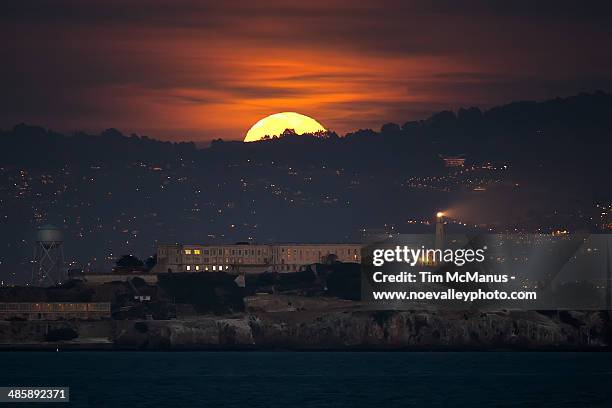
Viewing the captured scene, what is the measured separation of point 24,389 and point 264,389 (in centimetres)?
2337

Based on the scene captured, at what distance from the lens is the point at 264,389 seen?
6117 inches

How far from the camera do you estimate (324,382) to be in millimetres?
162750

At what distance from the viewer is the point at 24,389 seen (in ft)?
461

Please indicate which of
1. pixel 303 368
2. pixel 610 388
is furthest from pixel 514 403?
pixel 303 368

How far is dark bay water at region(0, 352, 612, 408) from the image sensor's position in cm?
14350

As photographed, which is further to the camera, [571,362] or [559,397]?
[571,362]

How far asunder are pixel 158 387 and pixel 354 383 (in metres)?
17.1

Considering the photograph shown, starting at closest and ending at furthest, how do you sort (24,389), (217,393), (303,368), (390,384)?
1. (24,389)
2. (217,393)
3. (390,384)
4. (303,368)

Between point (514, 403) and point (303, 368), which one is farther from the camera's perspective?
point (303, 368)

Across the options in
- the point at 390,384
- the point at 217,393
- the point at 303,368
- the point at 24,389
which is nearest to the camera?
the point at 24,389

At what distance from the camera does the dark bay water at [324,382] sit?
14350cm

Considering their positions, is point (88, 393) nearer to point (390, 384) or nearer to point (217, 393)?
point (217, 393)

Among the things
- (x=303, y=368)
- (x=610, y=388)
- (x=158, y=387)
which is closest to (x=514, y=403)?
(x=610, y=388)

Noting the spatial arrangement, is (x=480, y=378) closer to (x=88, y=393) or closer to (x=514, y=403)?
(x=514, y=403)
